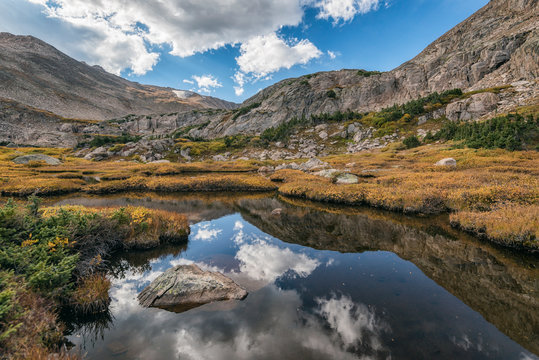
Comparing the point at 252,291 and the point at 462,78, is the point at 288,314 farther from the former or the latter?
the point at 462,78

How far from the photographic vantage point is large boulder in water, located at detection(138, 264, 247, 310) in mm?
8250

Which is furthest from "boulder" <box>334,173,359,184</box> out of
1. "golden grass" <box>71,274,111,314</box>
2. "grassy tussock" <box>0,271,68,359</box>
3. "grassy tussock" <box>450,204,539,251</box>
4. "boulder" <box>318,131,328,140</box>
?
"boulder" <box>318,131,328,140</box>

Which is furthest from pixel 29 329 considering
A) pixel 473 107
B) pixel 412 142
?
pixel 473 107

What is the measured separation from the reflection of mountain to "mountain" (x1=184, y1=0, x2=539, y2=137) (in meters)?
74.3

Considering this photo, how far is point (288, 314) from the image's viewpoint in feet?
25.3

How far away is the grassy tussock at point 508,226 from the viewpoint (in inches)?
449

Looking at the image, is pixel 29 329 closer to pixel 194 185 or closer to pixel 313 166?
pixel 194 185

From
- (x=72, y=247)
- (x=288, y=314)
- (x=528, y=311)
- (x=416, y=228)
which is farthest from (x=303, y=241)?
(x=72, y=247)

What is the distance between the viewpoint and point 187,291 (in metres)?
8.45

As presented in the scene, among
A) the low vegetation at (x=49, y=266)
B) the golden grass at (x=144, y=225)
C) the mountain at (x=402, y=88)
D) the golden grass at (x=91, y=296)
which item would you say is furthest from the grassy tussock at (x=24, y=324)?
the mountain at (x=402, y=88)

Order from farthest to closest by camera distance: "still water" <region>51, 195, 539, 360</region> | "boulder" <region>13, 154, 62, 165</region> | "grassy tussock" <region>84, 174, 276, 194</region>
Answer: "boulder" <region>13, 154, 62, 165</region>
"grassy tussock" <region>84, 174, 276, 194</region>
"still water" <region>51, 195, 539, 360</region>

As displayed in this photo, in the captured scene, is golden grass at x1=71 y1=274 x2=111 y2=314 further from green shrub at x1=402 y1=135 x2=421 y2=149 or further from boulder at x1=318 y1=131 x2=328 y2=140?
boulder at x1=318 y1=131 x2=328 y2=140

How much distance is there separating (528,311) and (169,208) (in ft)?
84.6

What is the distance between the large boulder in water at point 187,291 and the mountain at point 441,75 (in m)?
86.7
